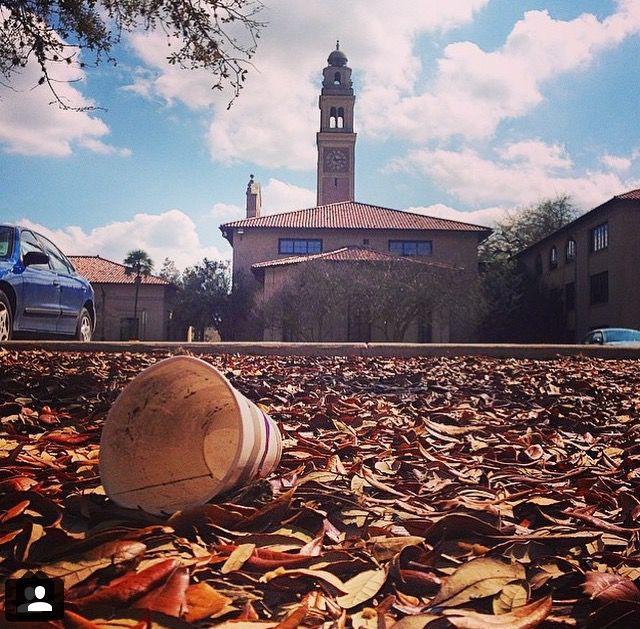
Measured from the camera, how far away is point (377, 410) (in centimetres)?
471

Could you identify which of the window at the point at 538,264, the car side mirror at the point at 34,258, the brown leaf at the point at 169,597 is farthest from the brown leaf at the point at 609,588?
the window at the point at 538,264

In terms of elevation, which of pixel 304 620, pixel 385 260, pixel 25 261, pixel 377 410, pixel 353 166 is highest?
pixel 353 166

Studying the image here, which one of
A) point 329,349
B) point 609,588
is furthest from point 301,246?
point 609,588

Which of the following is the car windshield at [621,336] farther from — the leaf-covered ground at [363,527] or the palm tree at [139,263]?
the palm tree at [139,263]

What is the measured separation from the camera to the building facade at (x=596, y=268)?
98.2 feet

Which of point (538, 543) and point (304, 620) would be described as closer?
point (304, 620)

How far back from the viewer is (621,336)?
2011 centimetres

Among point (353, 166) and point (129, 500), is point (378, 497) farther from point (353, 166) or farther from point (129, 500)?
point (353, 166)

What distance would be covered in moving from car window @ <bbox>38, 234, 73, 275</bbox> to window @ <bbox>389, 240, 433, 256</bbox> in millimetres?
30039

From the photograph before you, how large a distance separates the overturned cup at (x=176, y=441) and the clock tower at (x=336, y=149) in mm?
59652

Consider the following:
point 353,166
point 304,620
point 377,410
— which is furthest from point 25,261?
point 353,166

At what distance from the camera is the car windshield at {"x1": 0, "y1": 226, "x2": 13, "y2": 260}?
7704mm

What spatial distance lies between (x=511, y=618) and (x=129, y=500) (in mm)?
1644

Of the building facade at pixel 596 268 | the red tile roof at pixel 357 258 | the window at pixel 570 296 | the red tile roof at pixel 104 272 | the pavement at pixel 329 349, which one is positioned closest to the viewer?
the pavement at pixel 329 349
